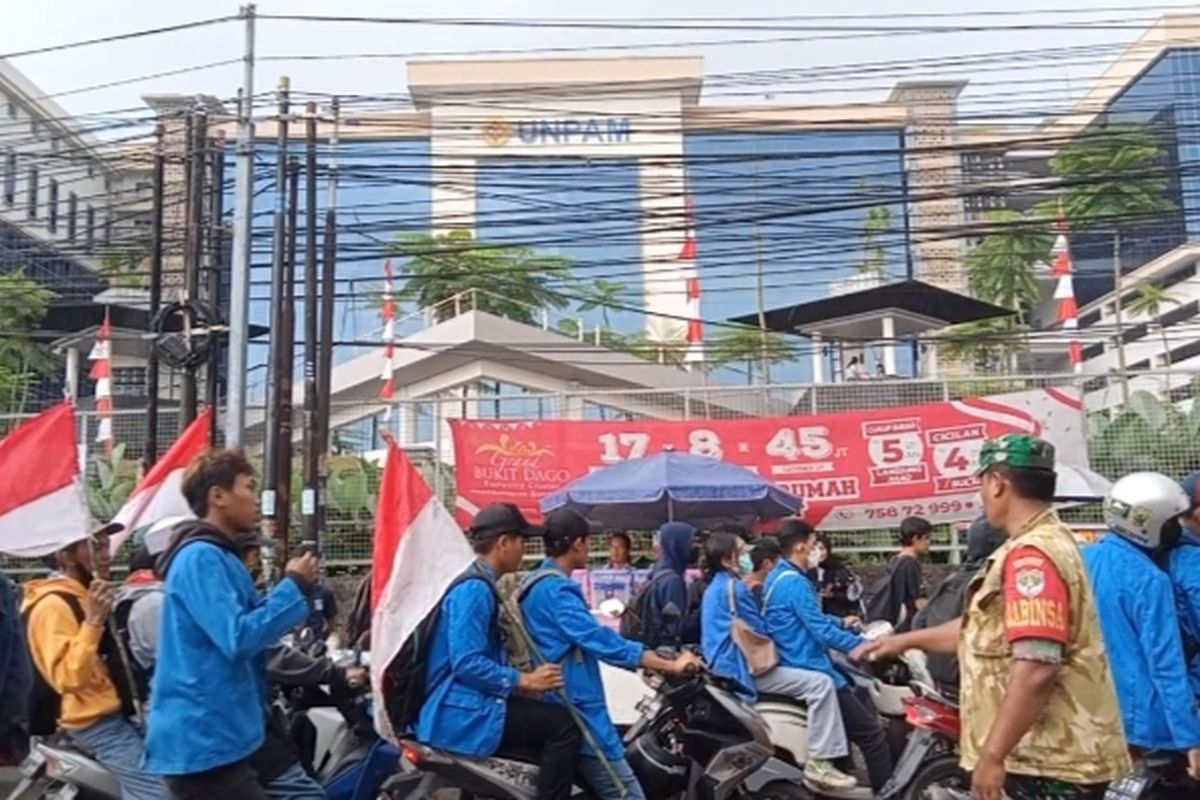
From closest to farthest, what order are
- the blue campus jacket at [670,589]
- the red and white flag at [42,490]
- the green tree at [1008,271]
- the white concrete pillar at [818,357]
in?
the red and white flag at [42,490], the blue campus jacket at [670,589], the white concrete pillar at [818,357], the green tree at [1008,271]

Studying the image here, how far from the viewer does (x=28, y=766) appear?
4969 mm

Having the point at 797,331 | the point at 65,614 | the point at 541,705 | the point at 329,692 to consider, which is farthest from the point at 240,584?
the point at 797,331

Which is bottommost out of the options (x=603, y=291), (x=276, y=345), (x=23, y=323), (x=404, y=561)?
(x=404, y=561)

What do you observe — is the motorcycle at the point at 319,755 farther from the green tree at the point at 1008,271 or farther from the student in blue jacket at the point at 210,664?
the green tree at the point at 1008,271

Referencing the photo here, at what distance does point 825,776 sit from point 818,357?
23.8 metres

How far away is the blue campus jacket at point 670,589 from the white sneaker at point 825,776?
1552 mm

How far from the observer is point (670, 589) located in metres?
7.72

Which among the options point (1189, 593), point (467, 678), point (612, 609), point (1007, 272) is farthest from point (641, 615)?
point (1007, 272)

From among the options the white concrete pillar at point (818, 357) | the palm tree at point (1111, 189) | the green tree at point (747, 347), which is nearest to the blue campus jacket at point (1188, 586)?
the white concrete pillar at point (818, 357)

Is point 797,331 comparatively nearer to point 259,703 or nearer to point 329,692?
point 329,692

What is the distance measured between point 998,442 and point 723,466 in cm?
839

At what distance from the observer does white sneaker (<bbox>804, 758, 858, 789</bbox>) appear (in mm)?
6000

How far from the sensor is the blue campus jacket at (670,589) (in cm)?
754

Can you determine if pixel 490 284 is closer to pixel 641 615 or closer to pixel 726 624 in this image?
pixel 641 615
